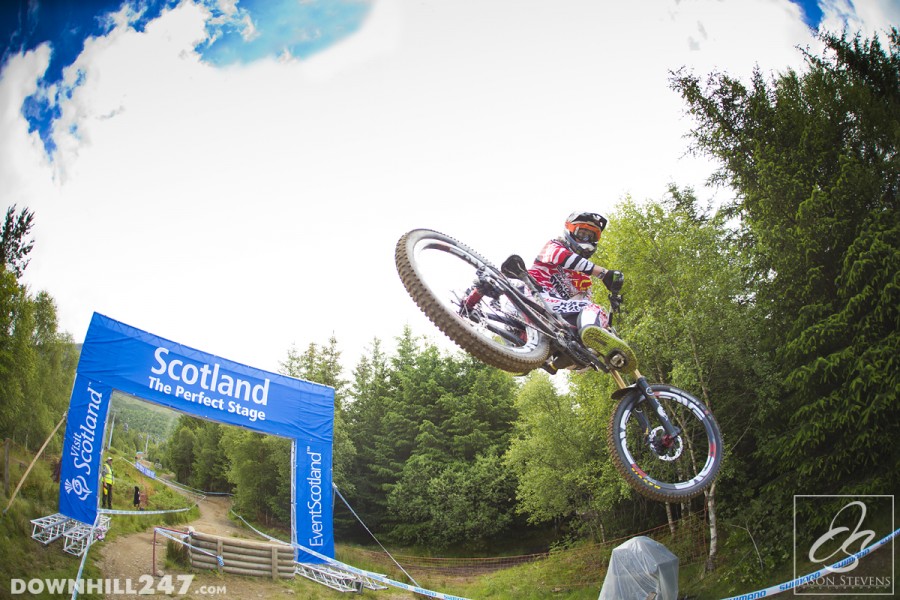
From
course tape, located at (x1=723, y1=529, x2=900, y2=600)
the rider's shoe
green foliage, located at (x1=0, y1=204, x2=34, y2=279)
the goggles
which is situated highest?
green foliage, located at (x1=0, y1=204, x2=34, y2=279)

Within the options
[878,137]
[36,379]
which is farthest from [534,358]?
[36,379]

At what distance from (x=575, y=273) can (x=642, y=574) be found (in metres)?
10.1

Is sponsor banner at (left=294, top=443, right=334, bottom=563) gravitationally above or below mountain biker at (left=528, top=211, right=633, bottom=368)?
below

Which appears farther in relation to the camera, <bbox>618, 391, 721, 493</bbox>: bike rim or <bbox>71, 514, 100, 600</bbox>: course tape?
<bbox>71, 514, 100, 600</bbox>: course tape

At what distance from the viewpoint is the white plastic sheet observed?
13.4m

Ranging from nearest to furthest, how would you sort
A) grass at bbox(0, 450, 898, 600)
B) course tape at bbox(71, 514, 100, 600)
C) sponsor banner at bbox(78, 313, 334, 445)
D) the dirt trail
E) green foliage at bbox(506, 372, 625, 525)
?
1. course tape at bbox(71, 514, 100, 600)
2. grass at bbox(0, 450, 898, 600)
3. the dirt trail
4. sponsor banner at bbox(78, 313, 334, 445)
5. green foliage at bbox(506, 372, 625, 525)

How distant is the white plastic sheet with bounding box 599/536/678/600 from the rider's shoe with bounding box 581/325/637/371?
31.7ft

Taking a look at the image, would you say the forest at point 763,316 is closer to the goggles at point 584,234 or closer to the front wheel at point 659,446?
the front wheel at point 659,446

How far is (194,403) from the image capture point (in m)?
14.7

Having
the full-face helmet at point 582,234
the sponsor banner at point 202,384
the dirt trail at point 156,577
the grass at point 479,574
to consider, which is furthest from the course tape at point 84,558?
the full-face helmet at point 582,234

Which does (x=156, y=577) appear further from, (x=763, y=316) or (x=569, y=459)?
(x=763, y=316)

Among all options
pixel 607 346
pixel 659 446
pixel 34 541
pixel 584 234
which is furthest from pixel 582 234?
pixel 34 541

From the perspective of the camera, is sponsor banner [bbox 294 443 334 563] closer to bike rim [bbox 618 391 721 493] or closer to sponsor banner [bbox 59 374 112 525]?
sponsor banner [bbox 59 374 112 525]

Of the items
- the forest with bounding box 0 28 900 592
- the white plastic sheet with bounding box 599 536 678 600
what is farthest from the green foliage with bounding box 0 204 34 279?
the white plastic sheet with bounding box 599 536 678 600
